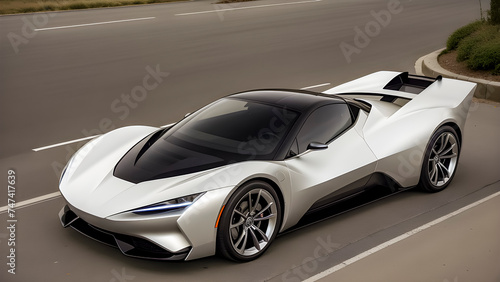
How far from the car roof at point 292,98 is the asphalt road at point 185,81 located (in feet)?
3.88

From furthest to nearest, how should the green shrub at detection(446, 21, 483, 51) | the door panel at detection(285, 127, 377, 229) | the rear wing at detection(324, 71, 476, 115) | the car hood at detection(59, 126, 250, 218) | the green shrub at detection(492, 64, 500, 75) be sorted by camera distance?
the green shrub at detection(446, 21, 483, 51), the green shrub at detection(492, 64, 500, 75), the rear wing at detection(324, 71, 476, 115), the door panel at detection(285, 127, 377, 229), the car hood at detection(59, 126, 250, 218)

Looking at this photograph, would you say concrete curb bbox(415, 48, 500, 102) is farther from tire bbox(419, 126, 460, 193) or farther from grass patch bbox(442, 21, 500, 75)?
tire bbox(419, 126, 460, 193)

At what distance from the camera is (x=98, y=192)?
595 cm

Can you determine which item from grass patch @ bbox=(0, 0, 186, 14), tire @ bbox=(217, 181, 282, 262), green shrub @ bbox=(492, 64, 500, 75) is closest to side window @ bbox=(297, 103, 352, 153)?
tire @ bbox=(217, 181, 282, 262)

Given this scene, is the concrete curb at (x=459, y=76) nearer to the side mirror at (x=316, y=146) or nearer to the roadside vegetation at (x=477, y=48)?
the roadside vegetation at (x=477, y=48)

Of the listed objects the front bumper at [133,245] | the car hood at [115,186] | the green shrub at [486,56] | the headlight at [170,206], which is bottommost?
the green shrub at [486,56]

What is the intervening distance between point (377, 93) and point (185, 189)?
3.43m

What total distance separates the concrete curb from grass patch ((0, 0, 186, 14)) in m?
14.2

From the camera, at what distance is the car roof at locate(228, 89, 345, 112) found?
673 cm

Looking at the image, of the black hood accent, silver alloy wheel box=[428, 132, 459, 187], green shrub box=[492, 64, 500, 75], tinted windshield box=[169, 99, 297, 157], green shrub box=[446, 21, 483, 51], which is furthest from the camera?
green shrub box=[446, 21, 483, 51]

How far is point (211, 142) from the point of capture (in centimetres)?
636

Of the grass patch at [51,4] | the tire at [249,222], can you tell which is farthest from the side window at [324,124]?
the grass patch at [51,4]

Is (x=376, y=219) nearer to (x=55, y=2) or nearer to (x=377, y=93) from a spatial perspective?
(x=377, y=93)

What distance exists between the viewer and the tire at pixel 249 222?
562 cm
